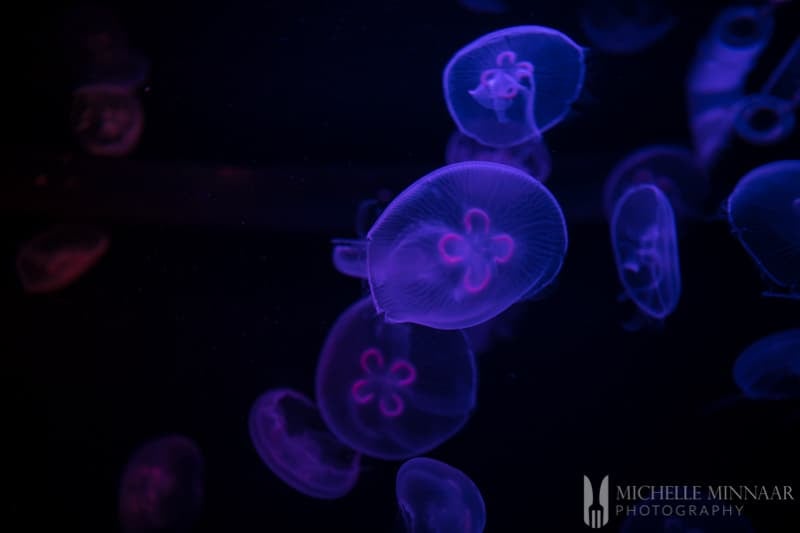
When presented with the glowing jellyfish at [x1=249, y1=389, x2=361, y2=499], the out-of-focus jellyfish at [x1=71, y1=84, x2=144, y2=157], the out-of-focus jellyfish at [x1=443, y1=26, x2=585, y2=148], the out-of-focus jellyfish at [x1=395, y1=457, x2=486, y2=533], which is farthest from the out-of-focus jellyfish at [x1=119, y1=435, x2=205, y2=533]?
the out-of-focus jellyfish at [x1=443, y1=26, x2=585, y2=148]

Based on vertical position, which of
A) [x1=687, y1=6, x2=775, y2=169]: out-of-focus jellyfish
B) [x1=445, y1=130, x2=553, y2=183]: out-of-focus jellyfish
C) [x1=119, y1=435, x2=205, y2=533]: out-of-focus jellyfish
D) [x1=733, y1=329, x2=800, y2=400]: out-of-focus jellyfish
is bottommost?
[x1=119, y1=435, x2=205, y2=533]: out-of-focus jellyfish

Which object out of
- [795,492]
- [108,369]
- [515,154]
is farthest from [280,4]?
[795,492]

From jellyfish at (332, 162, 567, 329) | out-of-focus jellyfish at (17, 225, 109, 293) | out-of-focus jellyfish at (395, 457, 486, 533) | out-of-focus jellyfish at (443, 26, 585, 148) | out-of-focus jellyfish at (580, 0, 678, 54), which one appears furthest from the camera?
out-of-focus jellyfish at (17, 225, 109, 293)

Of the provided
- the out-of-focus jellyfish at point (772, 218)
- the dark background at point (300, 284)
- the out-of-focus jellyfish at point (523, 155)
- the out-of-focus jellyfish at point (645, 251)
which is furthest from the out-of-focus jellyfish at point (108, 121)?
the out-of-focus jellyfish at point (772, 218)

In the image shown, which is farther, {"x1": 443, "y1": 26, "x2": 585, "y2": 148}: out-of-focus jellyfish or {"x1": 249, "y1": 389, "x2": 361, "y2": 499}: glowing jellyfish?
{"x1": 249, "y1": 389, "x2": 361, "y2": 499}: glowing jellyfish

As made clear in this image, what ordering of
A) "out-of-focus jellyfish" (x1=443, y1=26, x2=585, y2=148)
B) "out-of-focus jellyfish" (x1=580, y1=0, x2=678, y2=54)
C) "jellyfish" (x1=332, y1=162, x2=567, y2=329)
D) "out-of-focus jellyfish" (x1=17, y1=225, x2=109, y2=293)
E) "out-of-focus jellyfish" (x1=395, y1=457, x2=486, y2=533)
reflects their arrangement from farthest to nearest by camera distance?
"out-of-focus jellyfish" (x1=17, y1=225, x2=109, y2=293) → "out-of-focus jellyfish" (x1=580, y1=0, x2=678, y2=54) → "out-of-focus jellyfish" (x1=395, y1=457, x2=486, y2=533) → "out-of-focus jellyfish" (x1=443, y1=26, x2=585, y2=148) → "jellyfish" (x1=332, y1=162, x2=567, y2=329)

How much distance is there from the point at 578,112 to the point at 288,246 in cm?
185

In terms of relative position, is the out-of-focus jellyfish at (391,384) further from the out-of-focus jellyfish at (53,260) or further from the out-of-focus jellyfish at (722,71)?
the out-of-focus jellyfish at (722,71)

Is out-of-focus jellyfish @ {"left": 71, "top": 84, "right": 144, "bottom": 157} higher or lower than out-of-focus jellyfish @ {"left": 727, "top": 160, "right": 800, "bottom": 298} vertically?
higher

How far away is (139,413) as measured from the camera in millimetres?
3557

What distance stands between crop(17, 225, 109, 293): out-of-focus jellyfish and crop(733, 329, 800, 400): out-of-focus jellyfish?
394cm

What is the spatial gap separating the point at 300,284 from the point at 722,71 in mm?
2829

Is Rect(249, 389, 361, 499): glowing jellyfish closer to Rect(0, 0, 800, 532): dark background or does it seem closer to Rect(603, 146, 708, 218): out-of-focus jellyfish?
Rect(0, 0, 800, 532): dark background

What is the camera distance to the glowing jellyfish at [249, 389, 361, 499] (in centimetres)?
349
